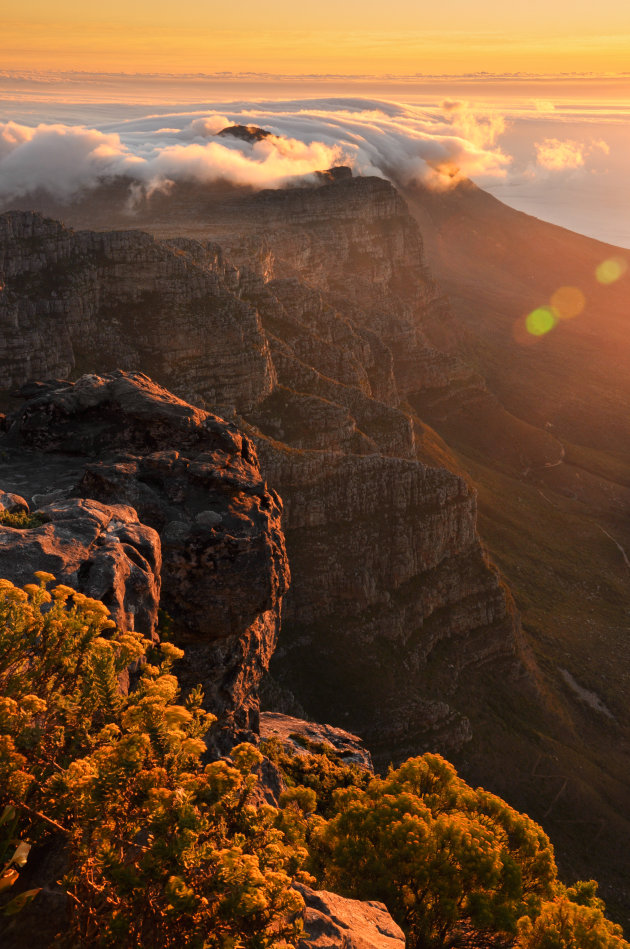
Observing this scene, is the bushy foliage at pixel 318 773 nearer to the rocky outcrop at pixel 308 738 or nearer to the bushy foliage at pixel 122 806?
the rocky outcrop at pixel 308 738

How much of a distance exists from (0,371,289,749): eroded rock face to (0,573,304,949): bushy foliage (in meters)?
7.97

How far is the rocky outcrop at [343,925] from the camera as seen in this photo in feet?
63.7

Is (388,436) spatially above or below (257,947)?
above

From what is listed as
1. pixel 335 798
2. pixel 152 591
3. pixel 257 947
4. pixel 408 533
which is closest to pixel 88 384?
pixel 152 591

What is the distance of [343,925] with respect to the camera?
2097cm

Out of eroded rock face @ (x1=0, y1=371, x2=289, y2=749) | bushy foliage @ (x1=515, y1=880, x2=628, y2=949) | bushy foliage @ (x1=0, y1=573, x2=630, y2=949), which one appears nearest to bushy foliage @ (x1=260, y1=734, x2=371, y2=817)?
eroded rock face @ (x1=0, y1=371, x2=289, y2=749)

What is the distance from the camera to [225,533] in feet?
122

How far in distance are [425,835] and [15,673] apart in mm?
22520

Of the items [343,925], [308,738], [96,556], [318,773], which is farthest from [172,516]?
[308,738]

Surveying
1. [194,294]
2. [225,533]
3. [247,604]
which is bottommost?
[247,604]

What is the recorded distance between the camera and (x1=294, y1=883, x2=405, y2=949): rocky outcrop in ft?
63.7

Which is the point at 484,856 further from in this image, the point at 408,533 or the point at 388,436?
the point at 388,436

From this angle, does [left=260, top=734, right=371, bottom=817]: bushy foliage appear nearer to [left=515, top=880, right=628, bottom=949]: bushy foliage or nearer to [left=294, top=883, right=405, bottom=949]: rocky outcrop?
[left=515, top=880, right=628, bottom=949]: bushy foliage

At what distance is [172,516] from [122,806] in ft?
70.5
